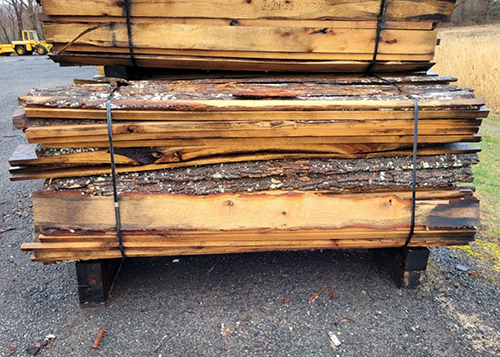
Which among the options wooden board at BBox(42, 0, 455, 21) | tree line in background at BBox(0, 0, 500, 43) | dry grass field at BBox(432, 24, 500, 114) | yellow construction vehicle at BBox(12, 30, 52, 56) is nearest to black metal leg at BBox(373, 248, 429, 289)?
wooden board at BBox(42, 0, 455, 21)

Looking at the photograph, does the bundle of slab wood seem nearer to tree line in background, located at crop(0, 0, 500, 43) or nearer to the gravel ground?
the gravel ground

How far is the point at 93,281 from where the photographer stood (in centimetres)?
227

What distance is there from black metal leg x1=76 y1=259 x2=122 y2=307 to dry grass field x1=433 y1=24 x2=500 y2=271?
2.63m

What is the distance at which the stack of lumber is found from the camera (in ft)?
7.68

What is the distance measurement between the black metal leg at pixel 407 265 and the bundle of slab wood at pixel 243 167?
11 centimetres

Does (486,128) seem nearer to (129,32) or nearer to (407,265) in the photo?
(407,265)

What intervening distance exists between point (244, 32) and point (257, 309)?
1.72 m

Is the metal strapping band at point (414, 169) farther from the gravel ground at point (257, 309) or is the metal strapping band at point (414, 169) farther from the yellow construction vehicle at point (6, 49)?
the yellow construction vehicle at point (6, 49)

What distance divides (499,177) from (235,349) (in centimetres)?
372

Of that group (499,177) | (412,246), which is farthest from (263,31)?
(499,177)

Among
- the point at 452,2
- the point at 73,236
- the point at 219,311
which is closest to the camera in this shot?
the point at 73,236

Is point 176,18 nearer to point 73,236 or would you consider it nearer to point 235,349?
point 73,236

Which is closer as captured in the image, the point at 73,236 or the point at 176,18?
the point at 73,236

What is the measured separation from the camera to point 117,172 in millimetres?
2061
